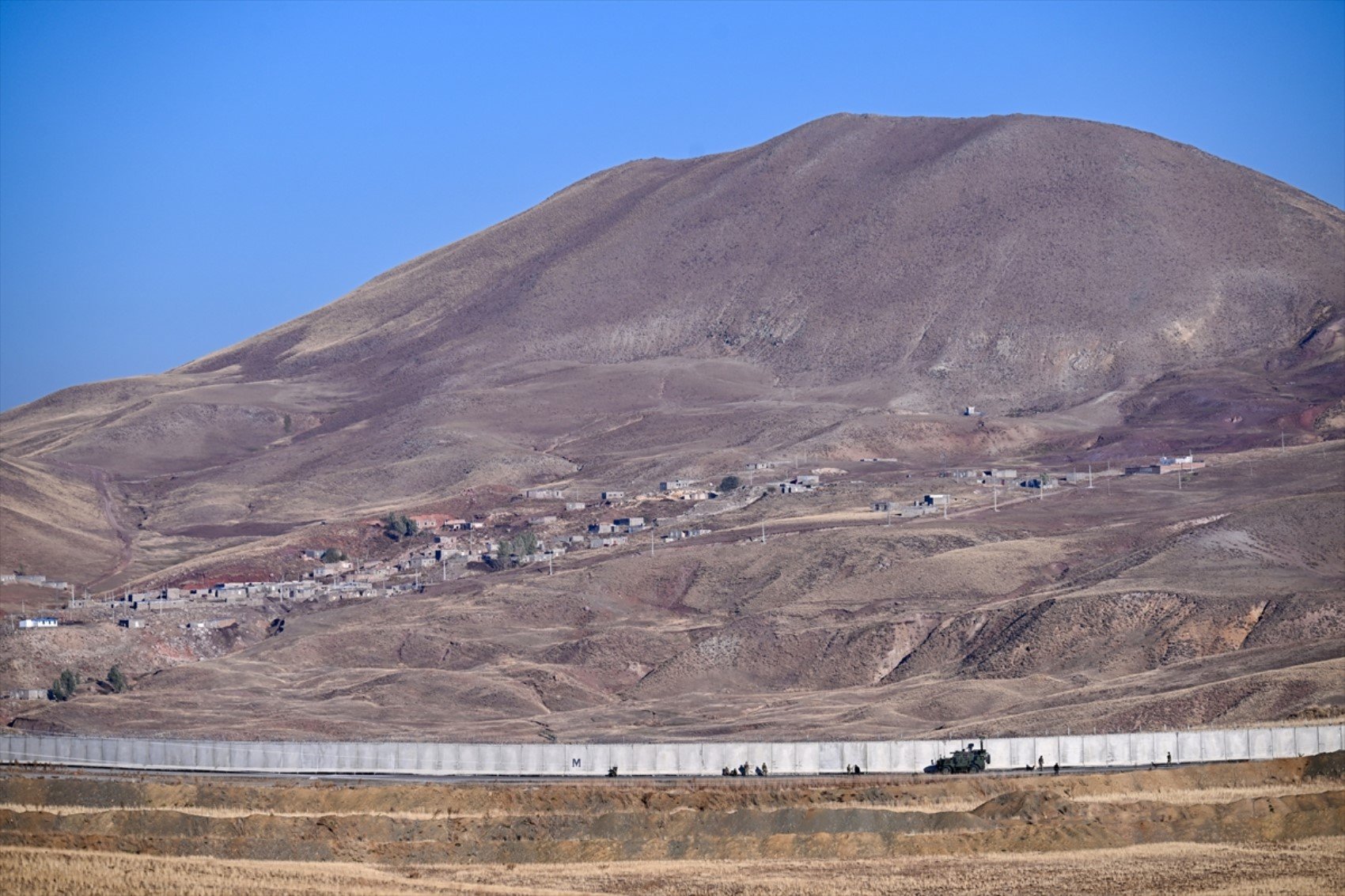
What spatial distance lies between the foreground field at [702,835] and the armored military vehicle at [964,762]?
2.89 meters

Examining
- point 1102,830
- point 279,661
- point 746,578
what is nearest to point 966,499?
point 746,578

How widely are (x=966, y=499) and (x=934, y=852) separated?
350 feet

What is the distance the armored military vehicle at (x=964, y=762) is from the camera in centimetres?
5281

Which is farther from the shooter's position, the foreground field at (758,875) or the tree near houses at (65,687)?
the tree near houses at (65,687)

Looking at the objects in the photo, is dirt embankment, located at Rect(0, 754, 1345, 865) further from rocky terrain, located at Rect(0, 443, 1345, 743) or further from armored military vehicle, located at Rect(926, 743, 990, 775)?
rocky terrain, located at Rect(0, 443, 1345, 743)

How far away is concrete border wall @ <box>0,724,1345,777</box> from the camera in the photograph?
5309 cm

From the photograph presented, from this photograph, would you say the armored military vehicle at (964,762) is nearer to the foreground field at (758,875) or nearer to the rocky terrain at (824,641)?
the foreground field at (758,875)

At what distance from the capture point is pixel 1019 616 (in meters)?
100

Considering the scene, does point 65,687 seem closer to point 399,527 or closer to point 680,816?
point 399,527

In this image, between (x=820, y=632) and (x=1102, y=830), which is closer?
(x=1102, y=830)

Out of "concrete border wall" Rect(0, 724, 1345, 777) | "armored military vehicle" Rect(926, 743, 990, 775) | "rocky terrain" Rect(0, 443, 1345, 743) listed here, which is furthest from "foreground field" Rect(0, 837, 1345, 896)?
"rocky terrain" Rect(0, 443, 1345, 743)

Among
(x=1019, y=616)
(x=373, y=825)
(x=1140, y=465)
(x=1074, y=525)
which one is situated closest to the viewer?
(x=373, y=825)

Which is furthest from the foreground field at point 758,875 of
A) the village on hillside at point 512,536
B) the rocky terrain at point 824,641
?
the village on hillside at point 512,536

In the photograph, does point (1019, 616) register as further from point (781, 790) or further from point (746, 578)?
point (781, 790)
